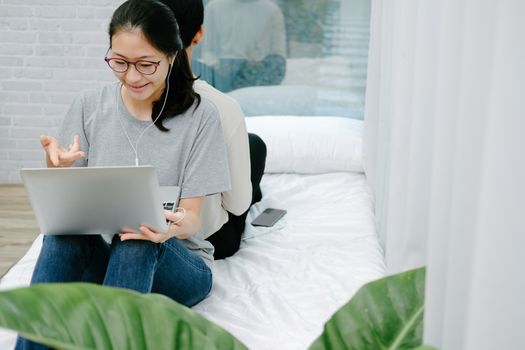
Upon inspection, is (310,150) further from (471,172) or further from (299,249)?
(471,172)

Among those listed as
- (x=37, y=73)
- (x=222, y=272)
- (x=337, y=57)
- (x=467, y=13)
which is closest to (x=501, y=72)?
(x=467, y=13)

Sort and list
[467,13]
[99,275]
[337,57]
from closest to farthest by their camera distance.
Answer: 1. [467,13]
2. [99,275]
3. [337,57]

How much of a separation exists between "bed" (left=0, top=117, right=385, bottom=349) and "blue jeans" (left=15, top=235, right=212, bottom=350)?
0.09 meters

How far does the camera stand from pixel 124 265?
4.01 ft

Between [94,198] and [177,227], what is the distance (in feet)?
0.78

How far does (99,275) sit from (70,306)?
2.91 ft

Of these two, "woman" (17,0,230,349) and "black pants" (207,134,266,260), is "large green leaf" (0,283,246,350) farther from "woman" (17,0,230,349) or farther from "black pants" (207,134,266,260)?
"black pants" (207,134,266,260)

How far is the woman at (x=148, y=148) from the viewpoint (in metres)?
1.25

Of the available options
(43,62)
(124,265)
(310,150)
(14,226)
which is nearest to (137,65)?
(124,265)

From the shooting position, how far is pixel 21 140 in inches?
128

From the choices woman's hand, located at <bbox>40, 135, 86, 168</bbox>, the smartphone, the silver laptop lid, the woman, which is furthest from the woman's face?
the smartphone

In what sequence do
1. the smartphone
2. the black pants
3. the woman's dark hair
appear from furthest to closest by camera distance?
the smartphone
the black pants
the woman's dark hair

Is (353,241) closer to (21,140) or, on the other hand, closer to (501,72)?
(501,72)

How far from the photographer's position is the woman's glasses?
1354mm
